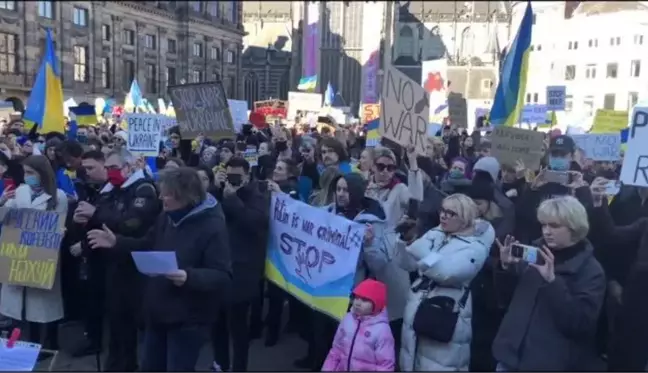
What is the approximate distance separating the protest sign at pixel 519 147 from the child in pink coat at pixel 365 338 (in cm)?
450

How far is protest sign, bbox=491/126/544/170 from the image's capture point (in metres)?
8.20

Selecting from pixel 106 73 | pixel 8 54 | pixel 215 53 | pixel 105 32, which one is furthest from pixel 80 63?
pixel 215 53

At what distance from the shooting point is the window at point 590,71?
4528 centimetres

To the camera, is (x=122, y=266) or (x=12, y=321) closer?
(x=122, y=266)

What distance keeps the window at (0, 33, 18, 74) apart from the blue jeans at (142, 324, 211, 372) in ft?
108

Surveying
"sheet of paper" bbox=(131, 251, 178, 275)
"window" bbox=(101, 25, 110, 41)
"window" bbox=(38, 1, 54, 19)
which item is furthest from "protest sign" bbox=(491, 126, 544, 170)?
"window" bbox=(101, 25, 110, 41)

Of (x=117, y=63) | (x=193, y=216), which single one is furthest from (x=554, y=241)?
(x=117, y=63)

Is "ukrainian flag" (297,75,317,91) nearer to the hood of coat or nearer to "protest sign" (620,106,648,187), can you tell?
"protest sign" (620,106,648,187)

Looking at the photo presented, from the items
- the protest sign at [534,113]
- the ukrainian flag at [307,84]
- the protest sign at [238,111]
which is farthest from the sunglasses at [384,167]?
the ukrainian flag at [307,84]

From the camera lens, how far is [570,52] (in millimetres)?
48906

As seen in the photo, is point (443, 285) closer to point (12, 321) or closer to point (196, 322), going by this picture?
point (196, 322)

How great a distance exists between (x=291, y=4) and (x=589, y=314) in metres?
64.6

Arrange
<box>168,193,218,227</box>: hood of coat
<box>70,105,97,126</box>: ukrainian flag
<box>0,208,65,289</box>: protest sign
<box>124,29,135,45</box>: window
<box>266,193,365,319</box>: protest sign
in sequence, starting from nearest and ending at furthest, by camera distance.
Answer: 1. <box>168,193,218,227</box>: hood of coat
2. <box>266,193,365,319</box>: protest sign
3. <box>0,208,65,289</box>: protest sign
4. <box>70,105,97,126</box>: ukrainian flag
5. <box>124,29,135,45</box>: window

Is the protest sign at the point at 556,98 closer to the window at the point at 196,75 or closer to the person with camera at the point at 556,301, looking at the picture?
the person with camera at the point at 556,301
